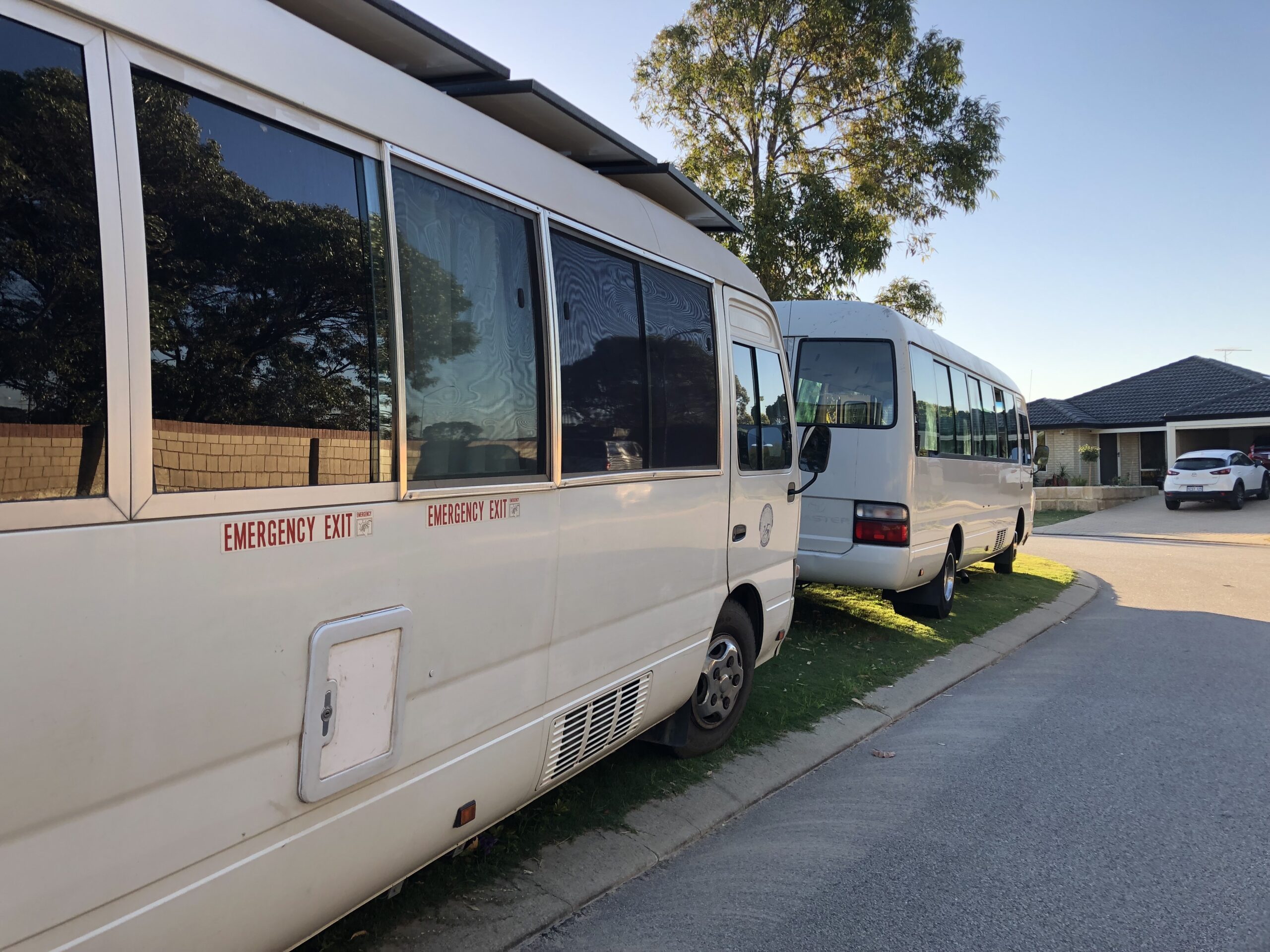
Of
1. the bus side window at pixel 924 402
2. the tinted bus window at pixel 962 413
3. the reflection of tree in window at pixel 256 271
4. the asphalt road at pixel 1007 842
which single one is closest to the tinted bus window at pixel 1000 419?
the tinted bus window at pixel 962 413

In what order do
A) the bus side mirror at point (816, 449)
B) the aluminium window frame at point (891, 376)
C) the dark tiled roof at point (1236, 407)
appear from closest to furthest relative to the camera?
the bus side mirror at point (816, 449)
the aluminium window frame at point (891, 376)
the dark tiled roof at point (1236, 407)

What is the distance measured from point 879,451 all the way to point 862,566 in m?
1.04

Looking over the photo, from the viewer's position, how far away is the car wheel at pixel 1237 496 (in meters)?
28.4

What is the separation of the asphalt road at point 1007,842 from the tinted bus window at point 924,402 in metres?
2.41

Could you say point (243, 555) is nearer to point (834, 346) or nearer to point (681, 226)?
point (681, 226)

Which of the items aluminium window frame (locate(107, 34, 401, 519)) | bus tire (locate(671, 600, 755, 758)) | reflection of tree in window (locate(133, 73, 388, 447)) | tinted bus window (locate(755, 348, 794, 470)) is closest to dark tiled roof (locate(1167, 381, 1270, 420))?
tinted bus window (locate(755, 348, 794, 470))

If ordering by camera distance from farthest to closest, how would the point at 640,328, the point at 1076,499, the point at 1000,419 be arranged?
the point at 1076,499, the point at 1000,419, the point at 640,328

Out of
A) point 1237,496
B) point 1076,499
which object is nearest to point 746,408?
point 1076,499

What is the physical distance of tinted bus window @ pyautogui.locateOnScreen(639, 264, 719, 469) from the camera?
435 cm

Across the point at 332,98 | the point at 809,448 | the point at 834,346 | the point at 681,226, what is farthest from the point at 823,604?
the point at 332,98

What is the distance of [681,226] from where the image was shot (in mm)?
4926

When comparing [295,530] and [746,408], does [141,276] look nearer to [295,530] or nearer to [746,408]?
[295,530]

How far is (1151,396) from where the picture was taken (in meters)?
40.7

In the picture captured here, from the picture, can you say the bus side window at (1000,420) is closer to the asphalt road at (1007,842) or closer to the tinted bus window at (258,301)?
the asphalt road at (1007,842)
